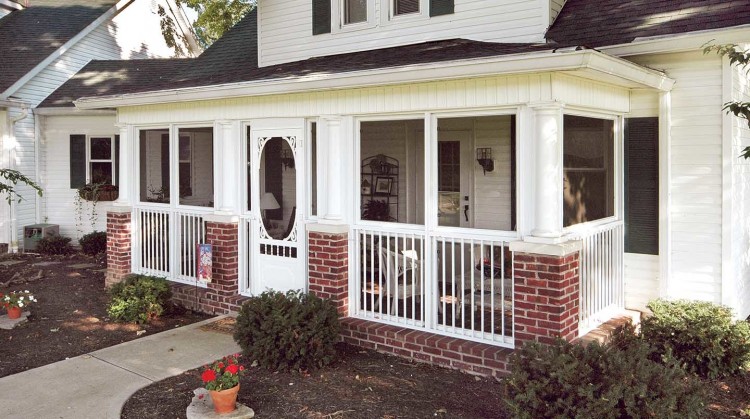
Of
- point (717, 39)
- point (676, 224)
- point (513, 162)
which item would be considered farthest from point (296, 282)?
point (717, 39)

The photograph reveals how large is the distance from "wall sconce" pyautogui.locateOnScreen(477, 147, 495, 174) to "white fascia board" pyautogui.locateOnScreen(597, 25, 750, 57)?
2.48 m

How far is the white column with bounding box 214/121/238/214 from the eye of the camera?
7.79 metres

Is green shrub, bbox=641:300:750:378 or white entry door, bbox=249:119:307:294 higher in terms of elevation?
white entry door, bbox=249:119:307:294

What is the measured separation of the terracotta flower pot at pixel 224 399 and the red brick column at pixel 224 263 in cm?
308

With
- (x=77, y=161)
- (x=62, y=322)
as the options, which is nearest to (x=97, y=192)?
(x=77, y=161)

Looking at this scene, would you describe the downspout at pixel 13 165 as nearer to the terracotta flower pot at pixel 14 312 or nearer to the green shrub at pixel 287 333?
the terracotta flower pot at pixel 14 312

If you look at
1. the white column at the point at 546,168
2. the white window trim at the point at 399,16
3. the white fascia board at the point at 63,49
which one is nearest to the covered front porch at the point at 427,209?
the white column at the point at 546,168

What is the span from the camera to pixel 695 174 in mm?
6438

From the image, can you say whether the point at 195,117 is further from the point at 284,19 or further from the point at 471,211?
the point at 471,211

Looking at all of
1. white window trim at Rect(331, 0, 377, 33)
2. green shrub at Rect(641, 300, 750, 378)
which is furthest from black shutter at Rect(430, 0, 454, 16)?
green shrub at Rect(641, 300, 750, 378)

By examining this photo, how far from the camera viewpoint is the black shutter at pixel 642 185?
262 inches

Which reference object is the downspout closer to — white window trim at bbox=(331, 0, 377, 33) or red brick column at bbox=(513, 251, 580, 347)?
white window trim at bbox=(331, 0, 377, 33)

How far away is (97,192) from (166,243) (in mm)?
5082

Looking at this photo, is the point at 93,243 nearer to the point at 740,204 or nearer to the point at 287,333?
the point at 287,333
